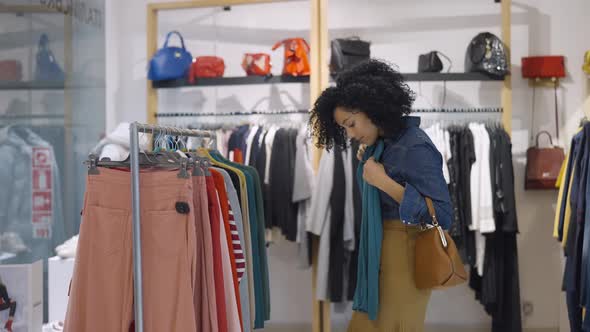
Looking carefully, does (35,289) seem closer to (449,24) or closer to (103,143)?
(103,143)

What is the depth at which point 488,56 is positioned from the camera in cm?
392

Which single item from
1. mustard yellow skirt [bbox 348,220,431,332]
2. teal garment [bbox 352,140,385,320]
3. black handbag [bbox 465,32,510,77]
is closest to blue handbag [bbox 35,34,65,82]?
teal garment [bbox 352,140,385,320]

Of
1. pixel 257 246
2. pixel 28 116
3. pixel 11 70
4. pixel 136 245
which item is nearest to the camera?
pixel 136 245

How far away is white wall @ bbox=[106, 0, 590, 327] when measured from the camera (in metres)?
4.36

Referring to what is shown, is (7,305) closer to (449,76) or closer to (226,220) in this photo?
(226,220)

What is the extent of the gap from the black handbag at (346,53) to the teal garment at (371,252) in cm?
175

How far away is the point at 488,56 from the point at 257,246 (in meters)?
2.31

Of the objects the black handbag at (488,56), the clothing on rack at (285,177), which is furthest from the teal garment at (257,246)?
the black handbag at (488,56)

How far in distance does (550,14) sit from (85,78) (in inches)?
144

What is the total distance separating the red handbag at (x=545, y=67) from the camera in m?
4.18

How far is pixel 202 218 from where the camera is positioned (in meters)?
1.95

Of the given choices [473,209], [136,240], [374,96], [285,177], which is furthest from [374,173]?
[473,209]

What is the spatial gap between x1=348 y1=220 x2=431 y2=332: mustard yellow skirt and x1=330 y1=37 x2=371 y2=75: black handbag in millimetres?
1968

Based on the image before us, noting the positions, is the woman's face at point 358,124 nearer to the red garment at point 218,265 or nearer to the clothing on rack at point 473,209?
the red garment at point 218,265
